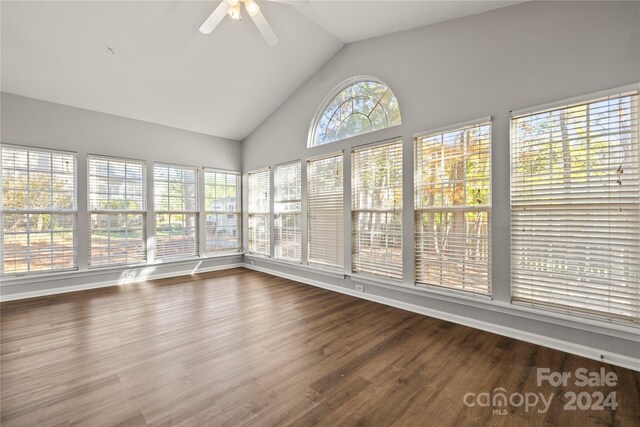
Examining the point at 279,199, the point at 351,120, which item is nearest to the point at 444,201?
the point at 351,120

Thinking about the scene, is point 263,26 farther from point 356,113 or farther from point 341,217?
point 341,217

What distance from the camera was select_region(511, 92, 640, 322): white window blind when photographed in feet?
7.24

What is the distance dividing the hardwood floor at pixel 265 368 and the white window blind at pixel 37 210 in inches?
30.2

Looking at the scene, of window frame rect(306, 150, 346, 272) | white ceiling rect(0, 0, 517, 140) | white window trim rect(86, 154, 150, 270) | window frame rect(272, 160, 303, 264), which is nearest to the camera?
white ceiling rect(0, 0, 517, 140)

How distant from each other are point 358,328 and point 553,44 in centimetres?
336

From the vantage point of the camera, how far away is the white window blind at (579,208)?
2.21 meters

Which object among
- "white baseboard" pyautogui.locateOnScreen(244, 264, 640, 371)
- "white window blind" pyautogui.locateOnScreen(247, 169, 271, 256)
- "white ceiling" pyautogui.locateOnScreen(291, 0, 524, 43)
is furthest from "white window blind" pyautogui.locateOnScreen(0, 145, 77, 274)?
"white baseboard" pyautogui.locateOnScreen(244, 264, 640, 371)

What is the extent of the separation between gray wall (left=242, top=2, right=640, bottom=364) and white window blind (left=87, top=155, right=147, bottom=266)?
393 centimetres

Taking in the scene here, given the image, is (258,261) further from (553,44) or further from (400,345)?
(553,44)

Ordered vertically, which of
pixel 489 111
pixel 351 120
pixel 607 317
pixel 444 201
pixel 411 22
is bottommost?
pixel 607 317

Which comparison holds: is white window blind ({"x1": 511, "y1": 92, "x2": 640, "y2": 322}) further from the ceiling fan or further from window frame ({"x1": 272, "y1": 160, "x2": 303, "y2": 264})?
window frame ({"x1": 272, "y1": 160, "x2": 303, "y2": 264})

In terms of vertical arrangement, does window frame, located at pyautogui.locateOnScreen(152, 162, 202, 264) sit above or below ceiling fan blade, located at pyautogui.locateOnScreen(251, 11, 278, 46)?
below

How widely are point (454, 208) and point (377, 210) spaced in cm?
104

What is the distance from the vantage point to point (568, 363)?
2273 millimetres
